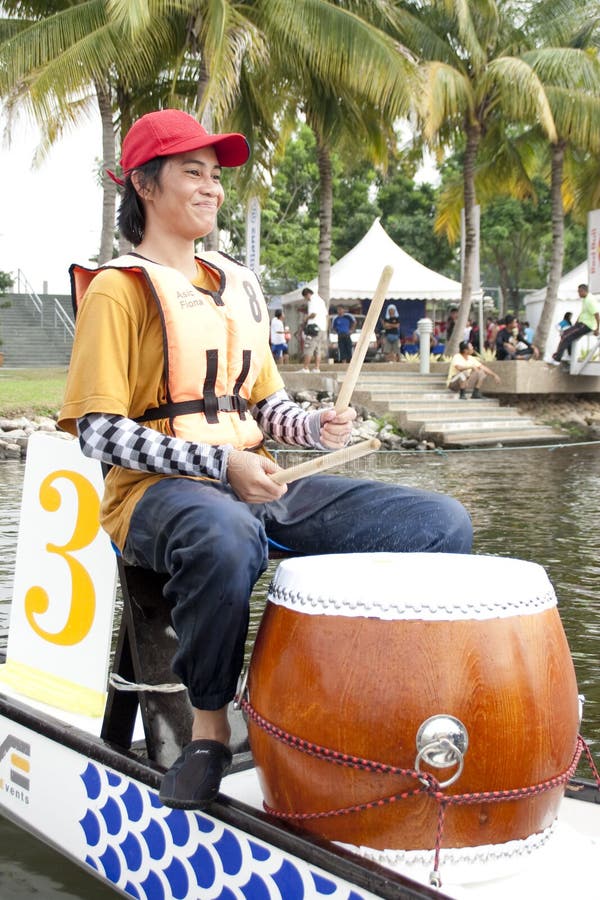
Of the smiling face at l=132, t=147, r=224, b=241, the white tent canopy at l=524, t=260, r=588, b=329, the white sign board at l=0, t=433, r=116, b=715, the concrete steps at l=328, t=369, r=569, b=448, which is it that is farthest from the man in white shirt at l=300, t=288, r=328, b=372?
the smiling face at l=132, t=147, r=224, b=241

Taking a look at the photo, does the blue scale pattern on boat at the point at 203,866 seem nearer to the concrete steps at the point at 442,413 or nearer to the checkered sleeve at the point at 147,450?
the checkered sleeve at the point at 147,450

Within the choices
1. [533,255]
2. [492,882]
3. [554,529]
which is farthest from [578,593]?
[533,255]

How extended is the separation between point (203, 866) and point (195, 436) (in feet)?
3.43

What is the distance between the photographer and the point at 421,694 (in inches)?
80.4

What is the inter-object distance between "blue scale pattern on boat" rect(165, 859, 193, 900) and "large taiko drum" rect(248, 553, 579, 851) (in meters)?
0.46

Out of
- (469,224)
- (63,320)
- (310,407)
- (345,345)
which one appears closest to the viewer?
(310,407)

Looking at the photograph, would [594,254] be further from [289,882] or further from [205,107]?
[289,882]

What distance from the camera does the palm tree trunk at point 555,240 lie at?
23703 mm

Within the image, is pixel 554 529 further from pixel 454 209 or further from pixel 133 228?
pixel 454 209

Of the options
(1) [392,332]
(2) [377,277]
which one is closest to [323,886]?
(1) [392,332]

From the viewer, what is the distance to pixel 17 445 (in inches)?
588

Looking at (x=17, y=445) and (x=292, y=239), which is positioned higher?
(x=292, y=239)

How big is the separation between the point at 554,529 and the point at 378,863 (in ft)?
24.1

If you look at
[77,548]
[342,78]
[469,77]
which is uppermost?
[469,77]
